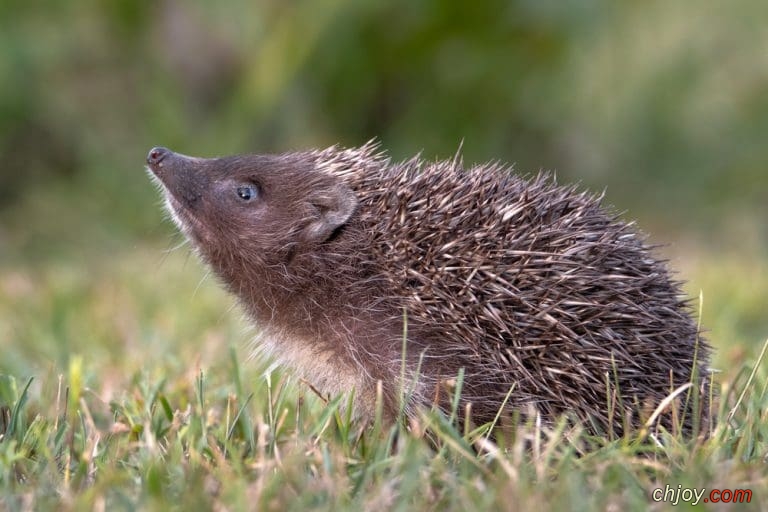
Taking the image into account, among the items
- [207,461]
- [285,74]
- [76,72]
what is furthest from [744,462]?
[76,72]

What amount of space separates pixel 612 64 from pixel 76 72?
20.6 ft

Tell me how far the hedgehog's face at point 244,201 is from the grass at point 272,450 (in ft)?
1.89

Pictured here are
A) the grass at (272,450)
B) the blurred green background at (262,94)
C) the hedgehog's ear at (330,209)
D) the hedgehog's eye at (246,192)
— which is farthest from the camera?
the blurred green background at (262,94)

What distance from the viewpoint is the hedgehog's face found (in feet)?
15.2

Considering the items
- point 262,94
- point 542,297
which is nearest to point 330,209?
point 542,297

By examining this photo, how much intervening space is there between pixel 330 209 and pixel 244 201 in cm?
48

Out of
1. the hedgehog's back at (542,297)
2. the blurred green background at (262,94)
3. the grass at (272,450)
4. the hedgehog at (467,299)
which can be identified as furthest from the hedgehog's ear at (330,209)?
the blurred green background at (262,94)

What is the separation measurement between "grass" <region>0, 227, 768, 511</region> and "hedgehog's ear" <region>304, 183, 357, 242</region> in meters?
0.62

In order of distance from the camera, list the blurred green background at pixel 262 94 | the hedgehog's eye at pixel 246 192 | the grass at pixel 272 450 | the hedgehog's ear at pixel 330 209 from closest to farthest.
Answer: the grass at pixel 272 450, the hedgehog's ear at pixel 330 209, the hedgehog's eye at pixel 246 192, the blurred green background at pixel 262 94

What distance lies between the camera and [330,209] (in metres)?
4.55

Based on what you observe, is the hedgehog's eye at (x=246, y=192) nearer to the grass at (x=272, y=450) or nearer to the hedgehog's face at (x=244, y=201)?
the hedgehog's face at (x=244, y=201)

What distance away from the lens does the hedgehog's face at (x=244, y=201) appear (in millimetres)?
4637

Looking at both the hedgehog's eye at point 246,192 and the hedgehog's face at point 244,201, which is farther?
the hedgehog's eye at point 246,192

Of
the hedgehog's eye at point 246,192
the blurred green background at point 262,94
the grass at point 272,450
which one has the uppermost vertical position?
the blurred green background at point 262,94
